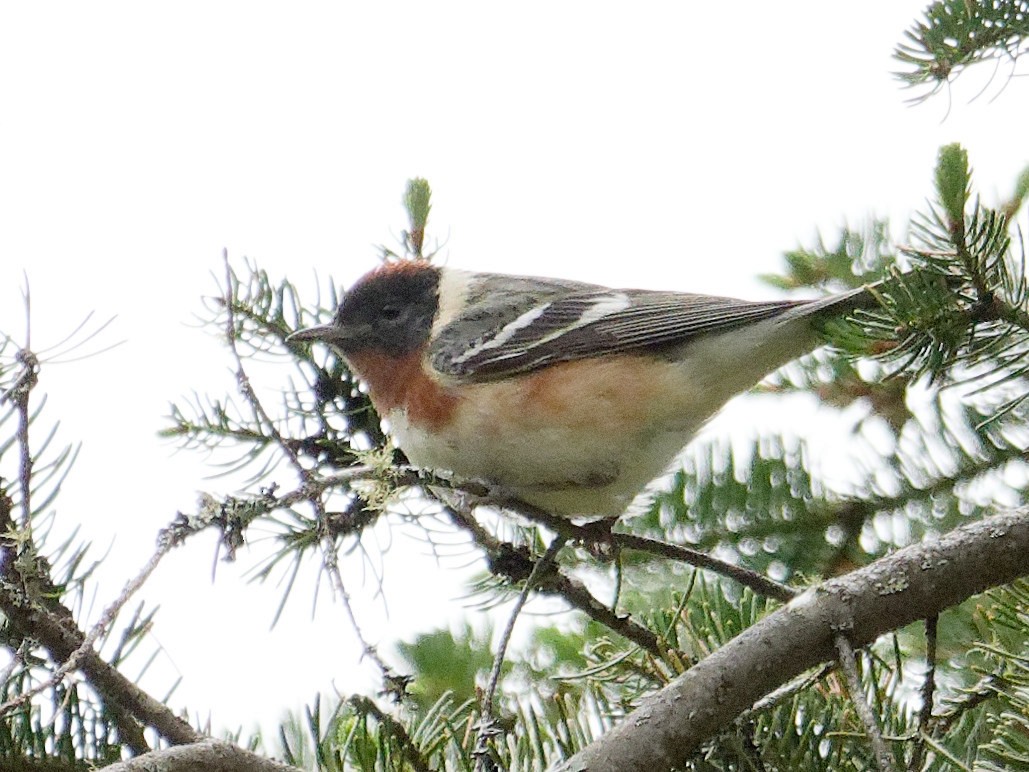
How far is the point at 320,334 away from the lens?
2.42 meters

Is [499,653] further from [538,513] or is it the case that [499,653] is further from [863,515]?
[863,515]

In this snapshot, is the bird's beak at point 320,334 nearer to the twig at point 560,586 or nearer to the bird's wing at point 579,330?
the bird's wing at point 579,330

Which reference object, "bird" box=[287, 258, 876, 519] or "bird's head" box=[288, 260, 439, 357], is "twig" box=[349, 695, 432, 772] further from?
"bird's head" box=[288, 260, 439, 357]

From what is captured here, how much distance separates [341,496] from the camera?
1.93 metres

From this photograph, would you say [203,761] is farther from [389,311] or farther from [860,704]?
[389,311]

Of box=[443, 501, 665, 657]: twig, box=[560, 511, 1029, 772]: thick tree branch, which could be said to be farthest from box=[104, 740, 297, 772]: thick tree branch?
box=[443, 501, 665, 657]: twig

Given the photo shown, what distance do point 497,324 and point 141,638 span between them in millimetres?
1457

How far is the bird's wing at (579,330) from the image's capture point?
2705 mm

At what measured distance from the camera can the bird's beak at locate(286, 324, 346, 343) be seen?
2.28m

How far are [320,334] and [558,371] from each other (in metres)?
0.58

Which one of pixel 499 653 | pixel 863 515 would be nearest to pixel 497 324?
pixel 863 515

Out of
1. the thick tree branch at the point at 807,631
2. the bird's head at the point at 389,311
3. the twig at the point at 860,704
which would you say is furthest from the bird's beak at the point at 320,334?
the twig at the point at 860,704

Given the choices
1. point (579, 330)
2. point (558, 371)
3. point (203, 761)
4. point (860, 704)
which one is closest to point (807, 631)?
point (860, 704)

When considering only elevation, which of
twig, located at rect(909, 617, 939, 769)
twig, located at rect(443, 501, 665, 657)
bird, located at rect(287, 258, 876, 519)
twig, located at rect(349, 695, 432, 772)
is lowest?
twig, located at rect(909, 617, 939, 769)
